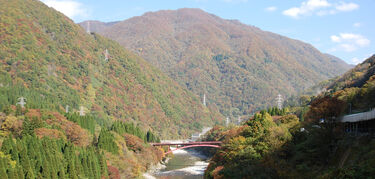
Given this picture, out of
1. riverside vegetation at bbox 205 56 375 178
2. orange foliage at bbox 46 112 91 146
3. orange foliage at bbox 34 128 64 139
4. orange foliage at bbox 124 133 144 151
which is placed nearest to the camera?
riverside vegetation at bbox 205 56 375 178

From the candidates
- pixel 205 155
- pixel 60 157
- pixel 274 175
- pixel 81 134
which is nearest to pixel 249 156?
pixel 274 175

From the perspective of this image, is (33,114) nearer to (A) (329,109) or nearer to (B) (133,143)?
(B) (133,143)

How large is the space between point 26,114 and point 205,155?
292 feet

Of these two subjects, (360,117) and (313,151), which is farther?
(313,151)

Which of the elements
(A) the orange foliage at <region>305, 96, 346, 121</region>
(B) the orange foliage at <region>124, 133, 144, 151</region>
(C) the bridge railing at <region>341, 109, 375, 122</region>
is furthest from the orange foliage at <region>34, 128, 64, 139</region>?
(C) the bridge railing at <region>341, 109, 375, 122</region>

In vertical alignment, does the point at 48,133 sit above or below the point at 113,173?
above

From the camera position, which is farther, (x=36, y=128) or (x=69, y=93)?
(x=69, y=93)

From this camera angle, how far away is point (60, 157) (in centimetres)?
7244

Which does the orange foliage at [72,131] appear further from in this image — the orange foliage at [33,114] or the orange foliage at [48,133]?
the orange foliage at [48,133]

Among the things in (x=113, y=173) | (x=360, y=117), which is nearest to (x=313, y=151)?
(x=360, y=117)

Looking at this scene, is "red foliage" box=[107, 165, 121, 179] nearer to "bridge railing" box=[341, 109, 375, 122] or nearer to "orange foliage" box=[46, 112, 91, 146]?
"orange foliage" box=[46, 112, 91, 146]

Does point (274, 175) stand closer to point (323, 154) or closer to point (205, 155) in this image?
point (323, 154)

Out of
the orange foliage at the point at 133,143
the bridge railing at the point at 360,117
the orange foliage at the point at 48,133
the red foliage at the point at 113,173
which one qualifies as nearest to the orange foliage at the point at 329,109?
the bridge railing at the point at 360,117

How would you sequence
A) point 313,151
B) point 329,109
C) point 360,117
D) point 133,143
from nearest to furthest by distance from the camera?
point 360,117 < point 313,151 < point 329,109 < point 133,143
